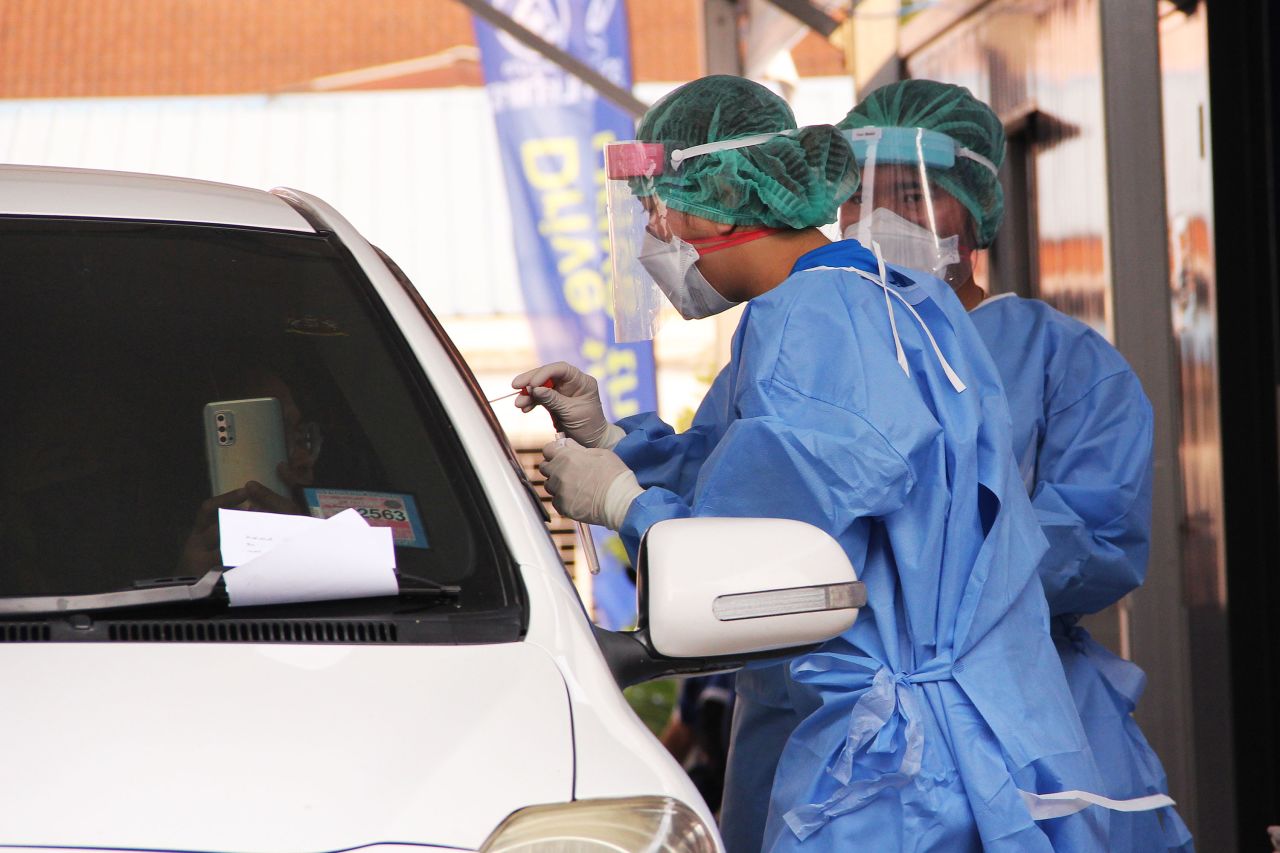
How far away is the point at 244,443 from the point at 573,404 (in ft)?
3.74

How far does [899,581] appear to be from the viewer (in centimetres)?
225

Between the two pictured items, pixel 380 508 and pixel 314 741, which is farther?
pixel 380 508

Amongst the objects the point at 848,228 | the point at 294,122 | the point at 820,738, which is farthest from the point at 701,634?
the point at 294,122

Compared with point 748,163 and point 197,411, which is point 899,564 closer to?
point 748,163

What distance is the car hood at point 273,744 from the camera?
4.66 ft

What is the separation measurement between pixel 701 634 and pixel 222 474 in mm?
680

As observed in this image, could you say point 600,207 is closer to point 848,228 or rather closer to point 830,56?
Result: point 830,56

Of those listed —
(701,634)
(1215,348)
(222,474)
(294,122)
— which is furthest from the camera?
(294,122)

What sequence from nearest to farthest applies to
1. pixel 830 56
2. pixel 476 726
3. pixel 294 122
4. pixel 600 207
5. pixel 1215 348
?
pixel 476 726 → pixel 1215 348 → pixel 600 207 → pixel 830 56 → pixel 294 122

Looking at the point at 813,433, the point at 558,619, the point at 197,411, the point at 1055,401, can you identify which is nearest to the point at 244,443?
the point at 197,411

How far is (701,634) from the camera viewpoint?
5.91 ft

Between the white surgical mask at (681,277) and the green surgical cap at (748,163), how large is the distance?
3.2 inches

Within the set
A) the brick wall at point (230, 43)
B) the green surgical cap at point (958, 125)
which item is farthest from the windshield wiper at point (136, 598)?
the brick wall at point (230, 43)

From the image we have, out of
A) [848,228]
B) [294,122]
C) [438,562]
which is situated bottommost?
[438,562]
